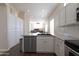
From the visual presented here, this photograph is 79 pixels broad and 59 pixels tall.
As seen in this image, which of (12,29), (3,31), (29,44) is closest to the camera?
(29,44)

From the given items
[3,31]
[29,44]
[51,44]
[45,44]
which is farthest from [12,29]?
[51,44]

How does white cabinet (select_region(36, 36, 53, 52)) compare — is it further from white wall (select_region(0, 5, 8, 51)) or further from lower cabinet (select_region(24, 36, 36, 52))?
white wall (select_region(0, 5, 8, 51))

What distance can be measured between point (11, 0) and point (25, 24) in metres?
6.60

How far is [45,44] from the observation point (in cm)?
442

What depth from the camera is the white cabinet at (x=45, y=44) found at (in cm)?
440

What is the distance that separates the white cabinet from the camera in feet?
14.4

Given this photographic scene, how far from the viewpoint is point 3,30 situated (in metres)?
4.71

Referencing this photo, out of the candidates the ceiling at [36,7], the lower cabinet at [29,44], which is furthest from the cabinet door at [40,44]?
the ceiling at [36,7]

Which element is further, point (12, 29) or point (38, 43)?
point (12, 29)

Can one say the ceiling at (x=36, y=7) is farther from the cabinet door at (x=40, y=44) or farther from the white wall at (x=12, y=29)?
the cabinet door at (x=40, y=44)

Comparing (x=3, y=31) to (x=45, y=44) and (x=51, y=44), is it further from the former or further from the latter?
(x=51, y=44)

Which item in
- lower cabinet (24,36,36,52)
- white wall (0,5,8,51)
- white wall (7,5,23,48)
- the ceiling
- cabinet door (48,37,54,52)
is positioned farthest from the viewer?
the ceiling

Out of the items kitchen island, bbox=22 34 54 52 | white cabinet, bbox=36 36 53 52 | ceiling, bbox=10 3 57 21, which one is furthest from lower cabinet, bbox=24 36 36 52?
Answer: ceiling, bbox=10 3 57 21

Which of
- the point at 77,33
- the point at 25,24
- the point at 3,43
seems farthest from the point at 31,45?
the point at 25,24
